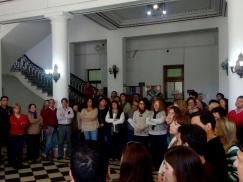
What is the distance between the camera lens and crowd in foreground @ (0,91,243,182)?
1.55 meters

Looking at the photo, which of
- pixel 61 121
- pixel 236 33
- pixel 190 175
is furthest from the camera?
pixel 61 121

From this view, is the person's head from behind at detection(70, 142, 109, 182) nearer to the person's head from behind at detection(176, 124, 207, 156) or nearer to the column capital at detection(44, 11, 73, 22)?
the person's head from behind at detection(176, 124, 207, 156)

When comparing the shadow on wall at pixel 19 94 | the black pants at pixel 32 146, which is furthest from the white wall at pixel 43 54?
the black pants at pixel 32 146

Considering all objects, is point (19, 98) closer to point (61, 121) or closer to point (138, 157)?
point (61, 121)

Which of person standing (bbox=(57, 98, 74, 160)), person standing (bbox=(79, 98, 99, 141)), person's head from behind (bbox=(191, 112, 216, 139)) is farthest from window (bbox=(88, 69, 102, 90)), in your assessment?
person's head from behind (bbox=(191, 112, 216, 139))

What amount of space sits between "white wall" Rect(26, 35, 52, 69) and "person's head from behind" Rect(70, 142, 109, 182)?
1255 cm

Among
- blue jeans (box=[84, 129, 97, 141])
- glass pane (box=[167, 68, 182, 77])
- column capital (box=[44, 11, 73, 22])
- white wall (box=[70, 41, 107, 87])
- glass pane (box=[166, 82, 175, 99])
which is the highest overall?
column capital (box=[44, 11, 73, 22])

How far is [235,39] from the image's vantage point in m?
5.60

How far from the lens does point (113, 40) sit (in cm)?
1117

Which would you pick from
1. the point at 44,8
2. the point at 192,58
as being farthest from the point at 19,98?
the point at 192,58

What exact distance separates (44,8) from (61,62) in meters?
1.63

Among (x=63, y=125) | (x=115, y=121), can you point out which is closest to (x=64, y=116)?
(x=63, y=125)

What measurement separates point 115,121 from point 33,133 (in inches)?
74.1

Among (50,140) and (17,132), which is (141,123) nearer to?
(50,140)
